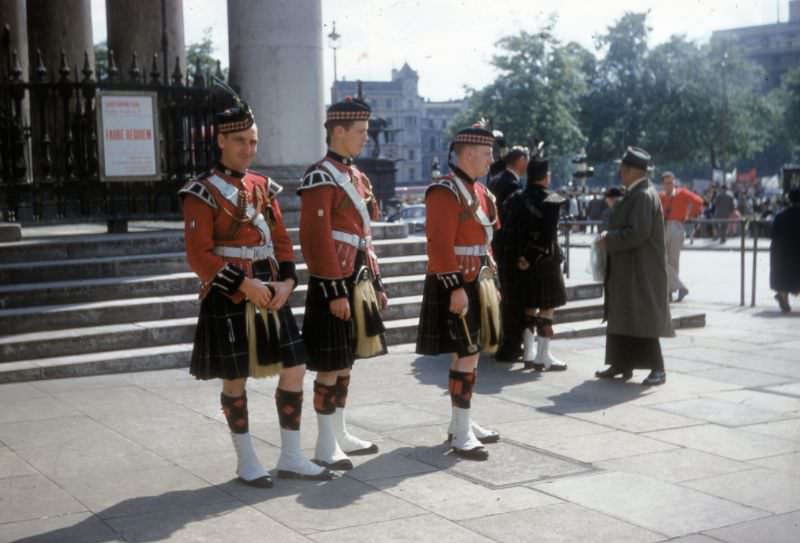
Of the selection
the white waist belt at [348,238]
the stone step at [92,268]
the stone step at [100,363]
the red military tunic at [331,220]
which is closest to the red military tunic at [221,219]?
the red military tunic at [331,220]

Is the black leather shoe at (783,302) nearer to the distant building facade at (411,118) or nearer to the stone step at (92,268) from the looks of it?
the stone step at (92,268)

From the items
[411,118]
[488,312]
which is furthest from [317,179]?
[411,118]

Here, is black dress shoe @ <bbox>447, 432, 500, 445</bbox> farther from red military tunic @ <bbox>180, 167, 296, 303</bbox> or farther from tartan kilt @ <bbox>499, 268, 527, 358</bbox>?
tartan kilt @ <bbox>499, 268, 527, 358</bbox>

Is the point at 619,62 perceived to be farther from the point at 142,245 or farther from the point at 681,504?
the point at 681,504

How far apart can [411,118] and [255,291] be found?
482ft

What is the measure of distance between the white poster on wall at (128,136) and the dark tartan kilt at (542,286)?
199 inches

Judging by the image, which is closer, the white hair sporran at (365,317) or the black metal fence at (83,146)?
the white hair sporran at (365,317)

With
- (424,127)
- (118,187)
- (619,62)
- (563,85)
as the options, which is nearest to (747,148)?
(619,62)

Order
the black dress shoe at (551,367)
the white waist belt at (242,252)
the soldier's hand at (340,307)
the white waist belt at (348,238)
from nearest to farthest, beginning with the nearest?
the white waist belt at (242,252)
the soldier's hand at (340,307)
the white waist belt at (348,238)
the black dress shoe at (551,367)

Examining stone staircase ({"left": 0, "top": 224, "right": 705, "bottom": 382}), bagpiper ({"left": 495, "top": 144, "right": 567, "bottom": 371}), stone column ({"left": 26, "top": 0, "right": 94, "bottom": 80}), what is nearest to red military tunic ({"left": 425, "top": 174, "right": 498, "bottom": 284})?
bagpiper ({"left": 495, "top": 144, "right": 567, "bottom": 371})

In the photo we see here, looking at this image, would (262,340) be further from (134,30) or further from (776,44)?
(776,44)

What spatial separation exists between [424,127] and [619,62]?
8116 cm

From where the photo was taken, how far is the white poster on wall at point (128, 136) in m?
12.9

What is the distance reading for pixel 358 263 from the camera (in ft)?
22.1
